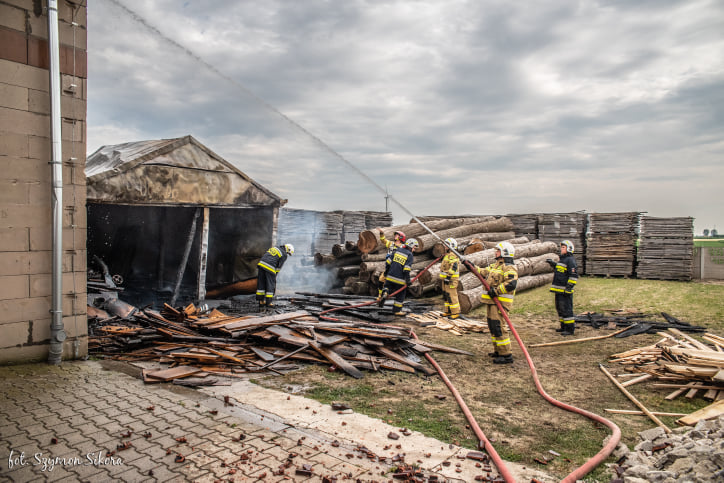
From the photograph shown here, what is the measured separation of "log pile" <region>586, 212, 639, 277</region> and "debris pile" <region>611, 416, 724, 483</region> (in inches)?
608

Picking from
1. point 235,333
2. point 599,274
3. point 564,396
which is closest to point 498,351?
point 564,396

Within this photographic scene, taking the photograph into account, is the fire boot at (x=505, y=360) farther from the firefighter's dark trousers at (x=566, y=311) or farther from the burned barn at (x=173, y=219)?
the burned barn at (x=173, y=219)

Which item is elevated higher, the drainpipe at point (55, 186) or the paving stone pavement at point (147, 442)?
the drainpipe at point (55, 186)

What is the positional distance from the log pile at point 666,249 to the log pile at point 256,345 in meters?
13.8

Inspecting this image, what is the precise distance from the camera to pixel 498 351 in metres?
8.08

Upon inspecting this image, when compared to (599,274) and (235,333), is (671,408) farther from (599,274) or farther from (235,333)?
(599,274)

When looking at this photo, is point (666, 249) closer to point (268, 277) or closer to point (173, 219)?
point (268, 277)

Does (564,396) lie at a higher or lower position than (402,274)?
lower

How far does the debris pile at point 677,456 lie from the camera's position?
342 centimetres

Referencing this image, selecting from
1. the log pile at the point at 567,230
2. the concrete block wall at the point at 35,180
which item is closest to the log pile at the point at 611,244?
the log pile at the point at 567,230

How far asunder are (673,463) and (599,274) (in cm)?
1700

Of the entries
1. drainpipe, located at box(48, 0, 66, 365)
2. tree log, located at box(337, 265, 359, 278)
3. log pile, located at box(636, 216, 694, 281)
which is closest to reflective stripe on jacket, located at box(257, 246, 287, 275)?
tree log, located at box(337, 265, 359, 278)

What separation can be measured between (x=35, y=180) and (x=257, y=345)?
13.9 ft

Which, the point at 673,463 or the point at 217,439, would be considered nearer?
the point at 673,463
